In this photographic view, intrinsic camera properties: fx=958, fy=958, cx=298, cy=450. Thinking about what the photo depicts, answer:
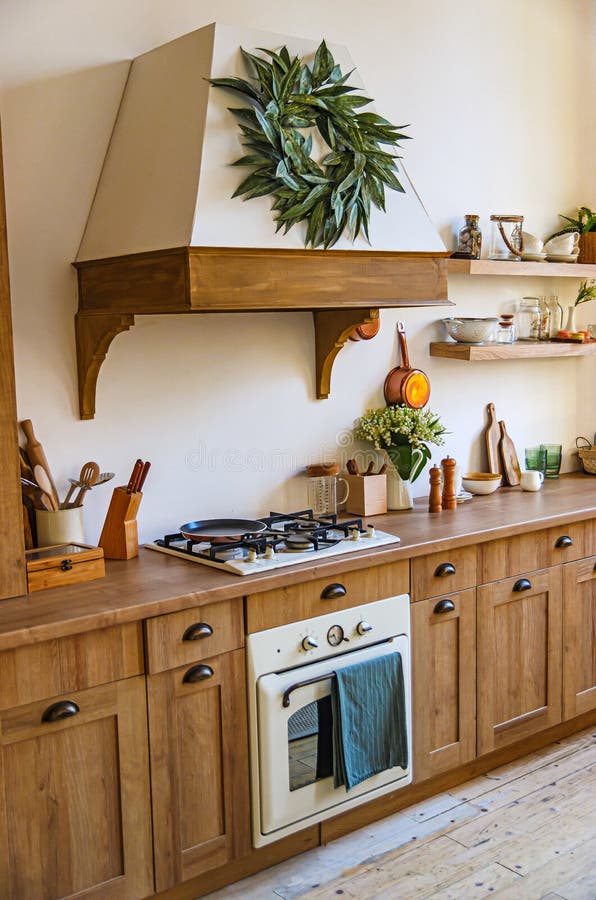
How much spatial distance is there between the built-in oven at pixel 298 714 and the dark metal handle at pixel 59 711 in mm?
502

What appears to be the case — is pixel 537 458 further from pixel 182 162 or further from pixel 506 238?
pixel 182 162

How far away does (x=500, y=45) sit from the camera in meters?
3.75

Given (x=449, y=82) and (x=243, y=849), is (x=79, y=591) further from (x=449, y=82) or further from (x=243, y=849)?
(x=449, y=82)

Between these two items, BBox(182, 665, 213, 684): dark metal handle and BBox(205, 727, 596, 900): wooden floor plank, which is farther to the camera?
BBox(205, 727, 596, 900): wooden floor plank

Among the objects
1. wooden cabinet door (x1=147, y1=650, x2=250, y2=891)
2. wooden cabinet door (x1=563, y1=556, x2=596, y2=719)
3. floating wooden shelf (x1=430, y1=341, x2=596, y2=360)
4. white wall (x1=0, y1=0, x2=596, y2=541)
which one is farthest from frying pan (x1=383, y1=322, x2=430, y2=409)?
wooden cabinet door (x1=147, y1=650, x2=250, y2=891)

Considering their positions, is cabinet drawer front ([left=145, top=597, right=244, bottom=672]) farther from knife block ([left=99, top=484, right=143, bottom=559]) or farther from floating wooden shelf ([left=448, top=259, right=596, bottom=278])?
floating wooden shelf ([left=448, top=259, right=596, bottom=278])

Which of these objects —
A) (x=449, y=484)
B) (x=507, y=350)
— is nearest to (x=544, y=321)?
(x=507, y=350)

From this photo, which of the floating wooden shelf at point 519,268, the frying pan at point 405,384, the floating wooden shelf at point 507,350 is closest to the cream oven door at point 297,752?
the frying pan at point 405,384

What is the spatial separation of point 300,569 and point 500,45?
7.81 feet

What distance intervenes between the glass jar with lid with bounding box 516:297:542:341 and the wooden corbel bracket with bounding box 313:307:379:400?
40.7 inches

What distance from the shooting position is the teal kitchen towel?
8.69 feet

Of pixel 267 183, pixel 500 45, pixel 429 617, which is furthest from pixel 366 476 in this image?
pixel 500 45

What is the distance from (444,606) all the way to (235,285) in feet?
3.91

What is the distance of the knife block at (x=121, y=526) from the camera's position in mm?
2688
